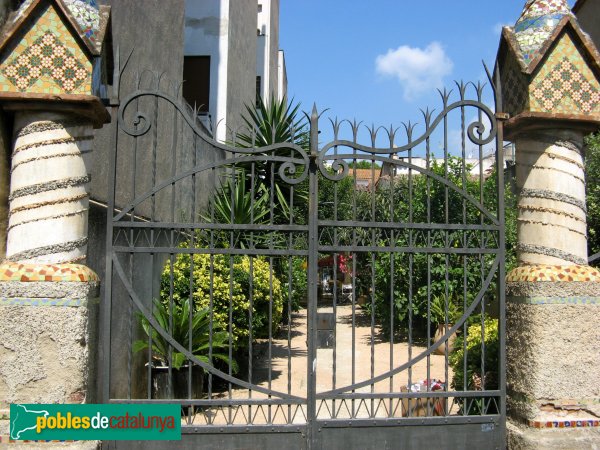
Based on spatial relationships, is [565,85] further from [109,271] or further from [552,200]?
[109,271]

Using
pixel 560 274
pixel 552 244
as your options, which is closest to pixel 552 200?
pixel 552 244

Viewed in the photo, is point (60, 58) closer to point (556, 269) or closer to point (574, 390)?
point (556, 269)

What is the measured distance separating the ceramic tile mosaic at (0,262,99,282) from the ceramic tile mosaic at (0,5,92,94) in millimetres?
1224

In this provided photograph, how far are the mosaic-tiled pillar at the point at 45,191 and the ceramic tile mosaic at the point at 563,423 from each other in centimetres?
359

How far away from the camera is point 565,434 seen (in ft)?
14.2

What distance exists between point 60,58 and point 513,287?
12.6ft

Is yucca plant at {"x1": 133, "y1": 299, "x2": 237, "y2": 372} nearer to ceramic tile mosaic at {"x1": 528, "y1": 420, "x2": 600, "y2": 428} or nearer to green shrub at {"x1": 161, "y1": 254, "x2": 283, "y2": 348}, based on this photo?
green shrub at {"x1": 161, "y1": 254, "x2": 283, "y2": 348}

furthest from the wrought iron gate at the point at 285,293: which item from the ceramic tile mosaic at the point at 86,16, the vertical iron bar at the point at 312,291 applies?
the ceramic tile mosaic at the point at 86,16

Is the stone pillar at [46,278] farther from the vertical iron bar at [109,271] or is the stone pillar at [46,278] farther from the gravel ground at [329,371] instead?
the gravel ground at [329,371]

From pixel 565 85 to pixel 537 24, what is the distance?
1.80 ft

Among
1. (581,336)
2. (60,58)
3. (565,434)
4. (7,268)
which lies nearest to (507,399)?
(565,434)

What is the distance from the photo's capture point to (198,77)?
14.2 m

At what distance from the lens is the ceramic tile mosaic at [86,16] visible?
4.24 metres

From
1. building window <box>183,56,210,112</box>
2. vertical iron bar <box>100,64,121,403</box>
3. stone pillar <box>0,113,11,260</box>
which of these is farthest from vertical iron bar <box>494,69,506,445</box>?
building window <box>183,56,210,112</box>
